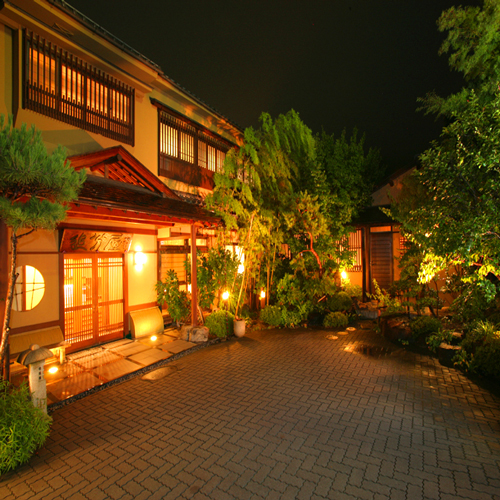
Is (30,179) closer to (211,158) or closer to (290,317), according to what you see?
(290,317)

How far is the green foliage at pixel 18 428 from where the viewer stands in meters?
4.12

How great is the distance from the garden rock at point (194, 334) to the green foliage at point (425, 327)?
675 centimetres

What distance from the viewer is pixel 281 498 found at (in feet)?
11.8

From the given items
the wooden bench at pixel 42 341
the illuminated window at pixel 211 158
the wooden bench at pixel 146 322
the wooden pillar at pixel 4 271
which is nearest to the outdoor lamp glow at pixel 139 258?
the wooden bench at pixel 146 322

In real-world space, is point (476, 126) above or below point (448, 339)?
above

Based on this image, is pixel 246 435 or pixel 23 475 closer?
pixel 23 475

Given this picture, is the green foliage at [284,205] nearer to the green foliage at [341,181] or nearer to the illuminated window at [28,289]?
the green foliage at [341,181]

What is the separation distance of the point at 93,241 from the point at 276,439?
24.0ft

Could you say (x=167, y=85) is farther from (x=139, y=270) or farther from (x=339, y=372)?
(x=339, y=372)

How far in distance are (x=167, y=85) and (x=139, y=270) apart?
6890mm

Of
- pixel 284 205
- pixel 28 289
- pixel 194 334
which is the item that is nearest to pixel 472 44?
pixel 284 205

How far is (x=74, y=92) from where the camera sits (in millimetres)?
8734

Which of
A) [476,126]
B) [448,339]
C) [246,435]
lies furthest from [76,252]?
[448,339]

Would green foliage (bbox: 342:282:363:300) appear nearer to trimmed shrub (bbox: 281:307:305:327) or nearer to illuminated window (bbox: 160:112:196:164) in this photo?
trimmed shrub (bbox: 281:307:305:327)
